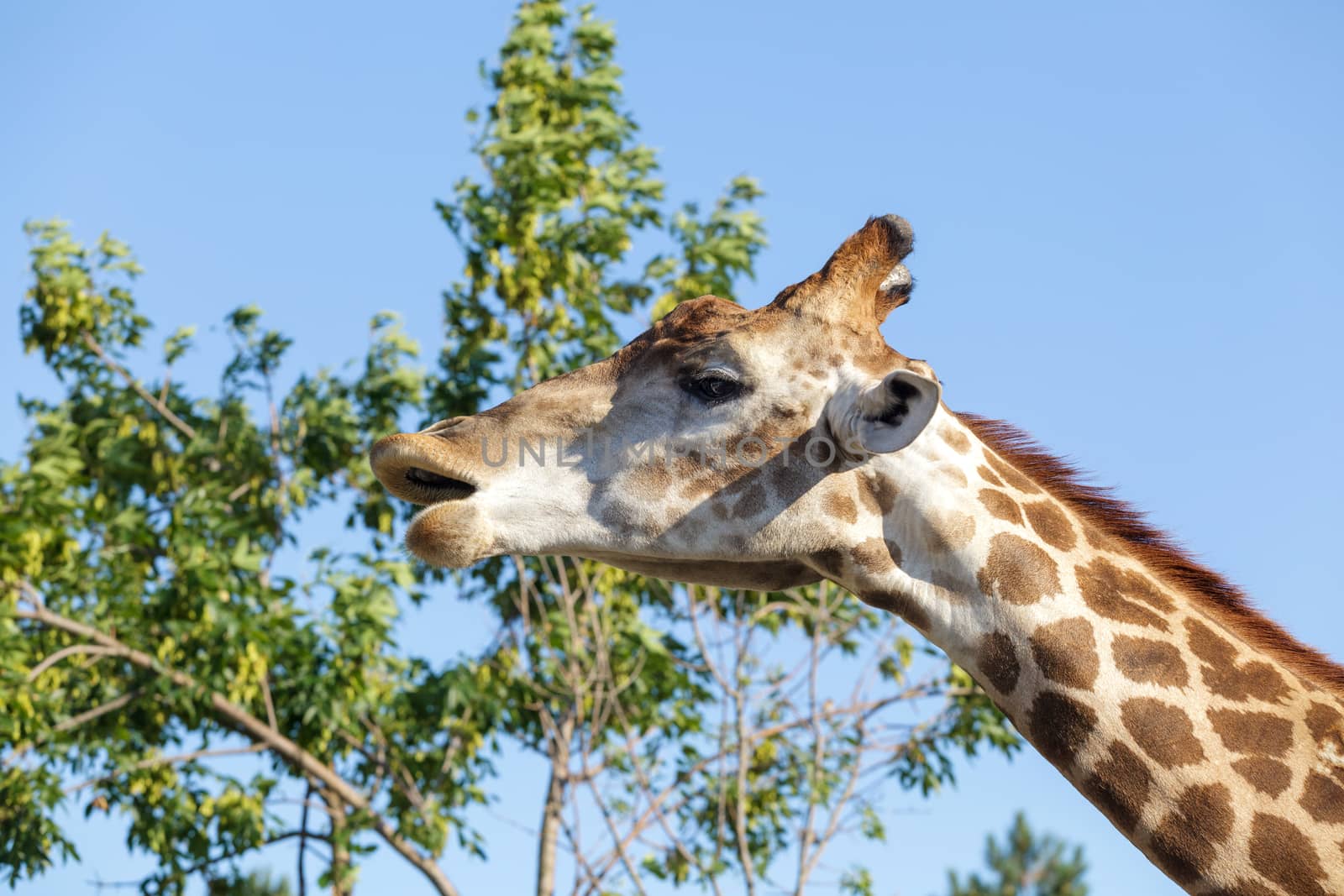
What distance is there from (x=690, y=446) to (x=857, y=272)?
0.67 meters

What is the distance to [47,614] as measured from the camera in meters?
9.11

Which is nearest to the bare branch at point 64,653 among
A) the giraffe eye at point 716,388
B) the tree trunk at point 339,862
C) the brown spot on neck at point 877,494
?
the tree trunk at point 339,862

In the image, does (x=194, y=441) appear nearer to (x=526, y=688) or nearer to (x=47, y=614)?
(x=47, y=614)

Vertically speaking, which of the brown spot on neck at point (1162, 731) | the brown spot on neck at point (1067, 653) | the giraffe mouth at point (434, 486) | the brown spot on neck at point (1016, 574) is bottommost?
the brown spot on neck at point (1162, 731)

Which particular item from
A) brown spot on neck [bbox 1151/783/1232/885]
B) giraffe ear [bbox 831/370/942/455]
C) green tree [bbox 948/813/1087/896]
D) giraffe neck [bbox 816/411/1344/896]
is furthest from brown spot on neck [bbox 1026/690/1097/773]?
green tree [bbox 948/813/1087/896]

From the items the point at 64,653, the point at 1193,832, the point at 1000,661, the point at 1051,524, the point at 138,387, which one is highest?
the point at 138,387

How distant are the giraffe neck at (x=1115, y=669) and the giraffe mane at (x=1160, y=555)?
0.08ft

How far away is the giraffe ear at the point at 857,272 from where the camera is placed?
3.76 m

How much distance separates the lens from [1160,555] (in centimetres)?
371

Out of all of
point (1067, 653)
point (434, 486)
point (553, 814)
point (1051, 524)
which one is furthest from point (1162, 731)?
point (553, 814)

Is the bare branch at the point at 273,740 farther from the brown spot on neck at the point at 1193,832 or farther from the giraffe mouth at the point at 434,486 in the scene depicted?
the brown spot on neck at the point at 1193,832

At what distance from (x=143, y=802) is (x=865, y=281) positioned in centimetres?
786

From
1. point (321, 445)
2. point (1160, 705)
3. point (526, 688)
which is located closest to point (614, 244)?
point (321, 445)

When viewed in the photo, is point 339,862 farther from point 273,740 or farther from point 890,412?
point 890,412
